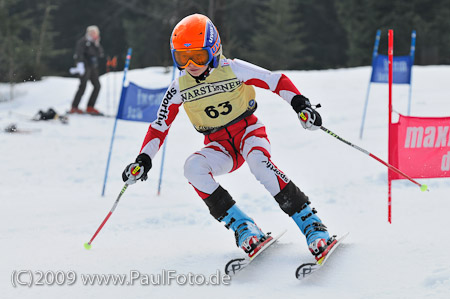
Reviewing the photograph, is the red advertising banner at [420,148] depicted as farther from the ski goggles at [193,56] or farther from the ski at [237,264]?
the ski goggles at [193,56]

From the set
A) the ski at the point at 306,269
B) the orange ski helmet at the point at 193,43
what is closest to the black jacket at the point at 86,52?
the orange ski helmet at the point at 193,43

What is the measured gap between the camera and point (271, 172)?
11.5 feet

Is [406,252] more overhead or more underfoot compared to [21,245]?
more overhead

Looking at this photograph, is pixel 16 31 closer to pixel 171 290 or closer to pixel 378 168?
pixel 378 168

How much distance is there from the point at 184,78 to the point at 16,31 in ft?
60.1

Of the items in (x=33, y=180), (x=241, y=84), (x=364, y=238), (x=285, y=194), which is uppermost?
(x=241, y=84)

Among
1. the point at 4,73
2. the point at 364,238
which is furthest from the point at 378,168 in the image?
the point at 4,73

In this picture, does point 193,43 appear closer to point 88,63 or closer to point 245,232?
point 245,232

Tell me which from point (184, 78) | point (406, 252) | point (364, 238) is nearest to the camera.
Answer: point (406, 252)

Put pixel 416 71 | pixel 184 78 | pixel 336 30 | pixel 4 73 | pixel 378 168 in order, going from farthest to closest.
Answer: pixel 336 30 → pixel 4 73 → pixel 416 71 → pixel 378 168 → pixel 184 78

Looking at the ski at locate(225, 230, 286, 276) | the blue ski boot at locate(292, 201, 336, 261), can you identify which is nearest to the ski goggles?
the blue ski boot at locate(292, 201, 336, 261)

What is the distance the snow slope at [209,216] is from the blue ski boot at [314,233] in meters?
0.12

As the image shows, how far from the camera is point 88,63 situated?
12.3 m

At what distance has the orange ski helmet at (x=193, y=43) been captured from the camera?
3.48 m
